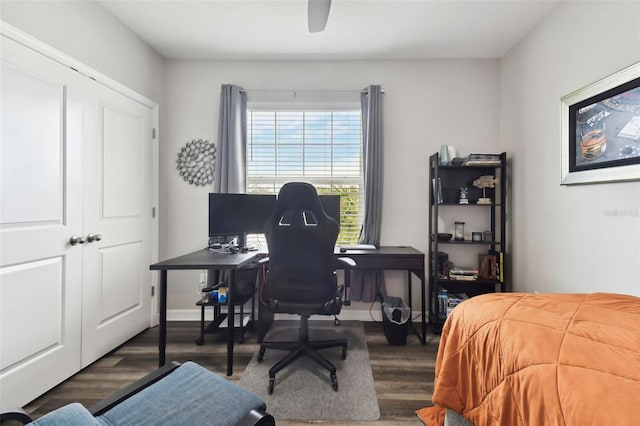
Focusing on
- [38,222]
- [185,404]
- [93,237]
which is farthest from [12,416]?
[93,237]

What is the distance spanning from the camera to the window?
112 inches

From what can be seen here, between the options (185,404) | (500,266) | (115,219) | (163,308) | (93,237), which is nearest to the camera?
(185,404)

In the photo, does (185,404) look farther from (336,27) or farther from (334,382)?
(336,27)

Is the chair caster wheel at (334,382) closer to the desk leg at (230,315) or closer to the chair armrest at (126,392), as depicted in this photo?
the desk leg at (230,315)

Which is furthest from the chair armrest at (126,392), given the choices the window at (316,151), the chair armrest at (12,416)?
the window at (316,151)

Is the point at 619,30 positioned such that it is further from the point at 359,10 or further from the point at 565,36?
the point at 359,10

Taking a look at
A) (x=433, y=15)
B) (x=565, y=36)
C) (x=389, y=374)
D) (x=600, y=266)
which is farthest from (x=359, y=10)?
(x=389, y=374)

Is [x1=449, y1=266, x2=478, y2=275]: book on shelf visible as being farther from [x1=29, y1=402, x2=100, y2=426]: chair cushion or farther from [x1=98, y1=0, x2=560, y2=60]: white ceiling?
[x1=29, y1=402, x2=100, y2=426]: chair cushion

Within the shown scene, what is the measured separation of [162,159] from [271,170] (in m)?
1.13

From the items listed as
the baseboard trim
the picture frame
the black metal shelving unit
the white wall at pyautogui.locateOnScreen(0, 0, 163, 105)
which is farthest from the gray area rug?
the white wall at pyautogui.locateOnScreen(0, 0, 163, 105)

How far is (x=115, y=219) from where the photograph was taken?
2215mm

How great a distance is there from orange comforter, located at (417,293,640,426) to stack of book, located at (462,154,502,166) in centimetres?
146

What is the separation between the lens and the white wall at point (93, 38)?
158 centimetres

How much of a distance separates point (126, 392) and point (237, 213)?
1550 millimetres
